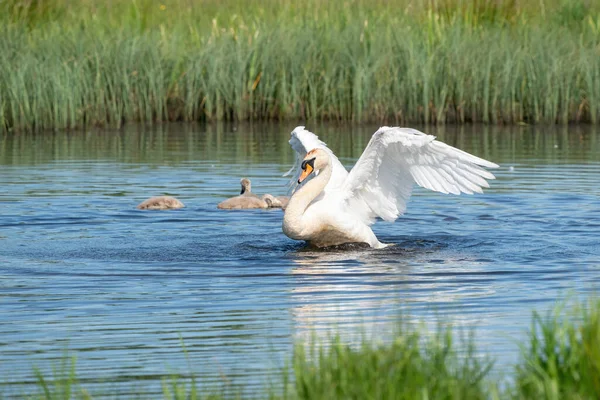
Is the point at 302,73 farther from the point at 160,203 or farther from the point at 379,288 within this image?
the point at 379,288

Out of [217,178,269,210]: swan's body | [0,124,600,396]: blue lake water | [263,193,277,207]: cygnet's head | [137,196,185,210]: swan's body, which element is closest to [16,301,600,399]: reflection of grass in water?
[0,124,600,396]: blue lake water

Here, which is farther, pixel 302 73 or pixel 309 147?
pixel 302 73

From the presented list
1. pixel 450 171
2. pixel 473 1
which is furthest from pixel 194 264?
pixel 473 1

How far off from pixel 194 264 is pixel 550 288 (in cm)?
259

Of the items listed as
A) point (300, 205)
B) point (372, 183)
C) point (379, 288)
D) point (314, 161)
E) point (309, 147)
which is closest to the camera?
point (379, 288)

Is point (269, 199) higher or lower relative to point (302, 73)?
lower

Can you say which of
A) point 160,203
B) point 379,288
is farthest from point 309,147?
point 379,288

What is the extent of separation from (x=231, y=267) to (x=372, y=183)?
6.30ft

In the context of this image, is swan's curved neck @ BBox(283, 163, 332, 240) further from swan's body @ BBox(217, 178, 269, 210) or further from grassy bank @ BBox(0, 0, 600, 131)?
grassy bank @ BBox(0, 0, 600, 131)

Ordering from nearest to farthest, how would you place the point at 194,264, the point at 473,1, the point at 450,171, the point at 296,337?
the point at 296,337 < the point at 194,264 < the point at 450,171 < the point at 473,1

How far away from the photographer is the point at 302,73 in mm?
18266

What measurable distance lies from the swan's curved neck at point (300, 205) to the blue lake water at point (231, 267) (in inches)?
7.9

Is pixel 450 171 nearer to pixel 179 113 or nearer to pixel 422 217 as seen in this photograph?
pixel 422 217

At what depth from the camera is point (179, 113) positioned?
62.6 ft
